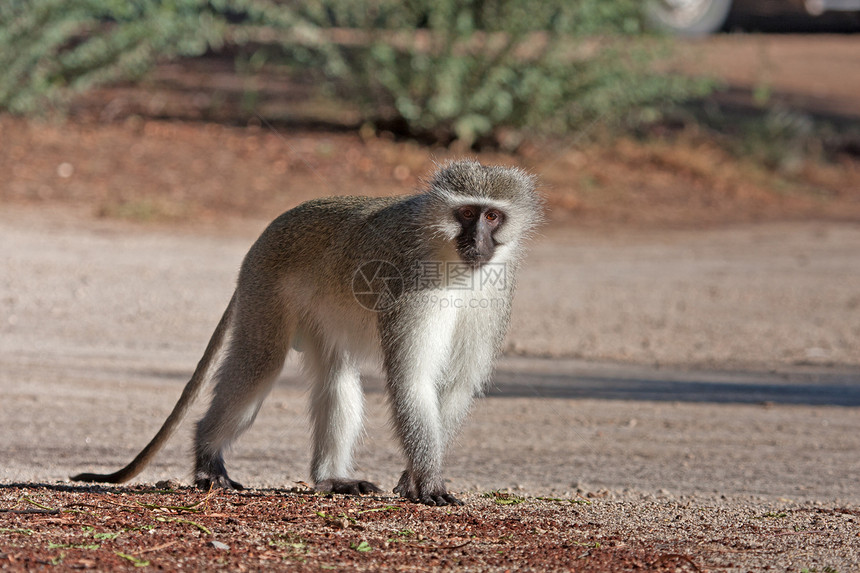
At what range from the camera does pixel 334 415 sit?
231 inches

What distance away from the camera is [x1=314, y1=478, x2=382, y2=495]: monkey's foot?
5691mm

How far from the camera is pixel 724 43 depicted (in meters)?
23.3

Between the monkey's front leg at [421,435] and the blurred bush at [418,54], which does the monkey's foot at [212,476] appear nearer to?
the monkey's front leg at [421,435]

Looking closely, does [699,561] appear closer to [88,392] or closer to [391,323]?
[391,323]

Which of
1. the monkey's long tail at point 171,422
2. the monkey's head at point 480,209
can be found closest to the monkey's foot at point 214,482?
the monkey's long tail at point 171,422

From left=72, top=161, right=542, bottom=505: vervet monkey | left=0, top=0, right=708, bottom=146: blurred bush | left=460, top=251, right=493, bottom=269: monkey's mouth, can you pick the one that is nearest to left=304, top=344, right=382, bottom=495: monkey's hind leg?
left=72, top=161, right=542, bottom=505: vervet monkey

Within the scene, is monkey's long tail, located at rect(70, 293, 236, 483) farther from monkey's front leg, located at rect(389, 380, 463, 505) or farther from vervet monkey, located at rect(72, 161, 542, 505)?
monkey's front leg, located at rect(389, 380, 463, 505)

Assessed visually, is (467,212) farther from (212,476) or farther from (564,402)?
(564,402)

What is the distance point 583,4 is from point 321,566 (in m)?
12.6

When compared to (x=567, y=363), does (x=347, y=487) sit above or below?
below

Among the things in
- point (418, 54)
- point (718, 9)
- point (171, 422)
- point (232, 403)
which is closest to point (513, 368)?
point (232, 403)

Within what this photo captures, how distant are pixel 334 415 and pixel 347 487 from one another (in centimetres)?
38

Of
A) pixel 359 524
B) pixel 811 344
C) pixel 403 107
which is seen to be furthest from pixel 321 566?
pixel 403 107

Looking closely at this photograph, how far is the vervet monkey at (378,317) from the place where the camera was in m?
5.18
